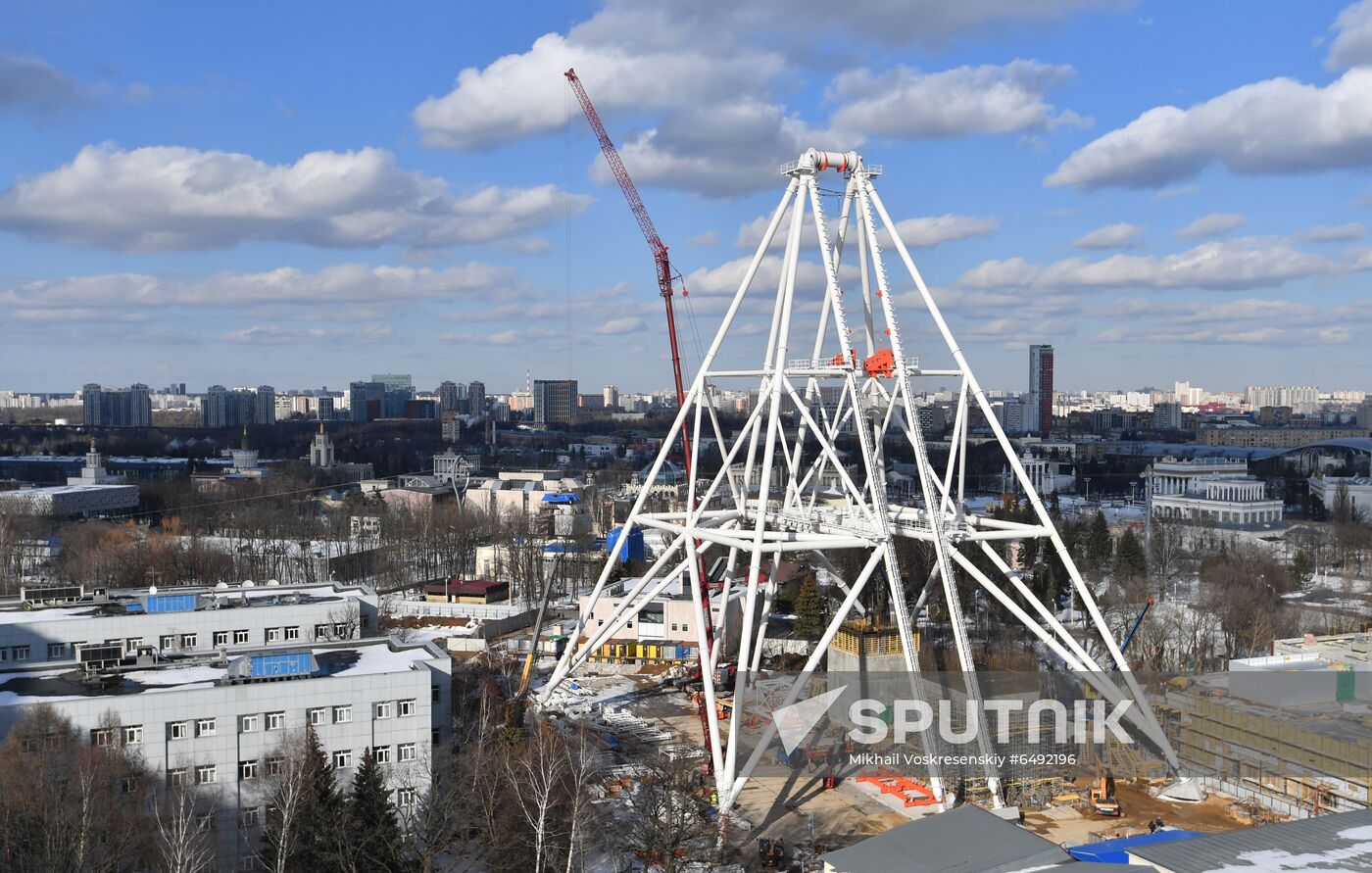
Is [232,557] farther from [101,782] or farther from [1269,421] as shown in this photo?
[1269,421]

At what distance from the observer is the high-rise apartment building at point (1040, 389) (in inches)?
6590

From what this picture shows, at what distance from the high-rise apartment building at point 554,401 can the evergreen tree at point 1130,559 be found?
150 metres

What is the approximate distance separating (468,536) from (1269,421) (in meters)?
157

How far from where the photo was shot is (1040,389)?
573 feet

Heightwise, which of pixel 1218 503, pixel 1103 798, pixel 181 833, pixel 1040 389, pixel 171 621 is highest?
pixel 1040 389

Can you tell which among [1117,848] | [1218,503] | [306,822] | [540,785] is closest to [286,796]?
[306,822]

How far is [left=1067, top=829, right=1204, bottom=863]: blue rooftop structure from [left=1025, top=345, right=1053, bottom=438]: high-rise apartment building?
15071 cm

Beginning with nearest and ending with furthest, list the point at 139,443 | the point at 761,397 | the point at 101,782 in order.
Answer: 1. the point at 101,782
2. the point at 761,397
3. the point at 139,443

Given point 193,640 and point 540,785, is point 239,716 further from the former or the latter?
point 193,640

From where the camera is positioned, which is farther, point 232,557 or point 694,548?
point 232,557

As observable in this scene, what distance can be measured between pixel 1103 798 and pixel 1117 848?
487 cm

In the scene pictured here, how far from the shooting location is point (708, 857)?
57.5 feet

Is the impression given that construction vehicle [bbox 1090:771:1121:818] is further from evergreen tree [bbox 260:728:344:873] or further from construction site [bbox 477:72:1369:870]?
evergreen tree [bbox 260:728:344:873]

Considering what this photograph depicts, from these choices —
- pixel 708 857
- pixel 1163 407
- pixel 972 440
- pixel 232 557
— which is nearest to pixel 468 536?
pixel 232 557
